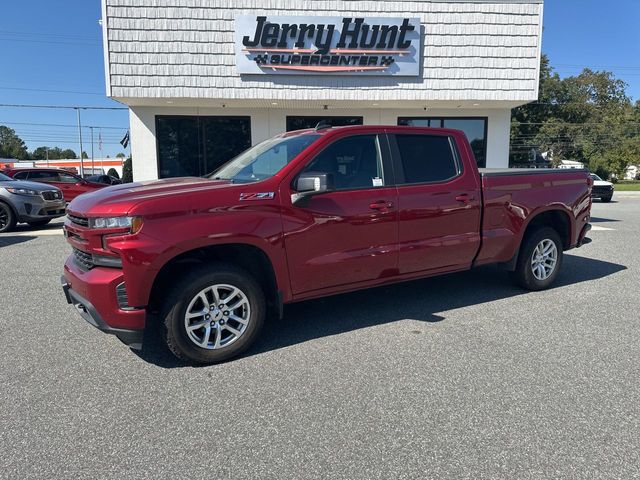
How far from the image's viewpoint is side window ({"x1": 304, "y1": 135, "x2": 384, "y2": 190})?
170 inches

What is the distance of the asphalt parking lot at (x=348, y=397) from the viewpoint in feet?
8.43

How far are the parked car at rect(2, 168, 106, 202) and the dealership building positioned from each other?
13.1 ft

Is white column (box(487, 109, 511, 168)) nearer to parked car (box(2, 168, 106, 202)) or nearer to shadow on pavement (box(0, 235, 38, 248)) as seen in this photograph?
shadow on pavement (box(0, 235, 38, 248))

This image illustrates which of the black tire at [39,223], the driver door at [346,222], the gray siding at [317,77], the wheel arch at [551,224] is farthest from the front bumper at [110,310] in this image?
the gray siding at [317,77]

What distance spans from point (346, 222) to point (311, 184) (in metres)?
0.57

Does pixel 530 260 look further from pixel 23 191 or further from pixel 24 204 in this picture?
pixel 23 191

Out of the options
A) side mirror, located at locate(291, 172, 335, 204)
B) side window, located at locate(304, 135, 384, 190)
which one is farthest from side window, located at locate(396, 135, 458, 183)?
side mirror, located at locate(291, 172, 335, 204)

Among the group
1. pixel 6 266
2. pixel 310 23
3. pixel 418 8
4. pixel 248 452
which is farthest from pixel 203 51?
pixel 248 452

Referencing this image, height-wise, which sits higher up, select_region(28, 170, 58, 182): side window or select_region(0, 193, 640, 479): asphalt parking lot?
select_region(28, 170, 58, 182): side window

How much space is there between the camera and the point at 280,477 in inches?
96.5

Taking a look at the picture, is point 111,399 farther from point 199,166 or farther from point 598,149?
point 598,149

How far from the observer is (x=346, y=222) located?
13.9 feet

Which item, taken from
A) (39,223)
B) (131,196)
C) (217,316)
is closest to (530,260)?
(217,316)

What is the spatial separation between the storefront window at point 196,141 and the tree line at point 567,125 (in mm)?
49506
